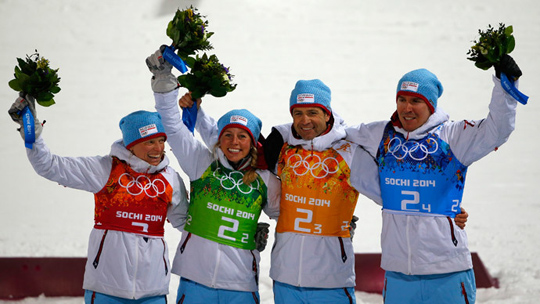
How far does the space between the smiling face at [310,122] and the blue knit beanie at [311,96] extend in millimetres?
27

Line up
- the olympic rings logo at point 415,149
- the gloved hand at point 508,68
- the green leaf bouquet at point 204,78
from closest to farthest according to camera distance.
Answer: the gloved hand at point 508,68, the olympic rings logo at point 415,149, the green leaf bouquet at point 204,78

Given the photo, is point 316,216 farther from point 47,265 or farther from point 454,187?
point 47,265

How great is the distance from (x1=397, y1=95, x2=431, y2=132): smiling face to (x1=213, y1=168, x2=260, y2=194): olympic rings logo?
30.7 inches

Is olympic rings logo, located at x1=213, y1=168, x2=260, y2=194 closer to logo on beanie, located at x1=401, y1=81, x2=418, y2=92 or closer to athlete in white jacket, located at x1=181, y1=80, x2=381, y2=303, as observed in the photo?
athlete in white jacket, located at x1=181, y1=80, x2=381, y2=303

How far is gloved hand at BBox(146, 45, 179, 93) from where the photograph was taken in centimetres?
308

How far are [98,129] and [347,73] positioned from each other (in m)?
3.37

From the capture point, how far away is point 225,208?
3062 millimetres

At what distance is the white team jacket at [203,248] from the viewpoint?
301 cm

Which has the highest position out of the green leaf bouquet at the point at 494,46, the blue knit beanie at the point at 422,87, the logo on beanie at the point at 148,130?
the green leaf bouquet at the point at 494,46

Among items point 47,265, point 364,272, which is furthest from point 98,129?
point 364,272

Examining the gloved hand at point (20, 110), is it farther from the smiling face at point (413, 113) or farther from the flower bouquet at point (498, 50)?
the flower bouquet at point (498, 50)

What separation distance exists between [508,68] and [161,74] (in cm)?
160

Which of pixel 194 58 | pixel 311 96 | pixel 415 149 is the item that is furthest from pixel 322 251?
pixel 194 58

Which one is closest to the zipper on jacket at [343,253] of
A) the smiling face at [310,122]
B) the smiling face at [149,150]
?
the smiling face at [310,122]
